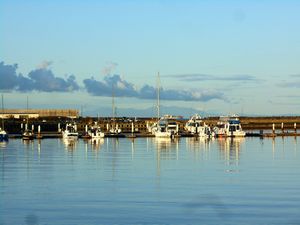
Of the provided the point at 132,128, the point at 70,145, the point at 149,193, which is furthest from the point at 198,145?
the point at 149,193

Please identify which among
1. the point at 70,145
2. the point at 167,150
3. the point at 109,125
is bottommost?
the point at 167,150

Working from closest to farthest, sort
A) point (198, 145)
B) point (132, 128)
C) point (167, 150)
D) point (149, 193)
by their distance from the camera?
point (149, 193)
point (167, 150)
point (198, 145)
point (132, 128)

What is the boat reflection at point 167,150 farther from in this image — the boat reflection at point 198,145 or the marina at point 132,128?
the marina at point 132,128

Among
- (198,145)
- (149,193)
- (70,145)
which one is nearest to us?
(149,193)

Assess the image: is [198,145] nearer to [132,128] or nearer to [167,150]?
[167,150]

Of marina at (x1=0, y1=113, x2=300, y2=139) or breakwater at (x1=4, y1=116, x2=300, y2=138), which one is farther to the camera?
breakwater at (x1=4, y1=116, x2=300, y2=138)

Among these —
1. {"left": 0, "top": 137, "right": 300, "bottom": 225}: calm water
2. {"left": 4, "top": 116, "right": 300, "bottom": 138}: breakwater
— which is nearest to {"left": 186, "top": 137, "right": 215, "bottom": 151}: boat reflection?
{"left": 0, "top": 137, "right": 300, "bottom": 225}: calm water

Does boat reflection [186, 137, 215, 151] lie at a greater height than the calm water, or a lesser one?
greater

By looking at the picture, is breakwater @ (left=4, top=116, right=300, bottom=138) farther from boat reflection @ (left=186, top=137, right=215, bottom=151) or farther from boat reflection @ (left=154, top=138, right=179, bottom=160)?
boat reflection @ (left=154, top=138, right=179, bottom=160)

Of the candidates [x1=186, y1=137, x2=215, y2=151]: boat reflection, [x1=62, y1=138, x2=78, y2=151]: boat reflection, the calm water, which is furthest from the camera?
[x1=186, y1=137, x2=215, y2=151]: boat reflection

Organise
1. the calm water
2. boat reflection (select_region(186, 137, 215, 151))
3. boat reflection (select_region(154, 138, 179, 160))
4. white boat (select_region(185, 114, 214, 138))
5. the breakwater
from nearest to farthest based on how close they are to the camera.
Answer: the calm water → boat reflection (select_region(154, 138, 179, 160)) → boat reflection (select_region(186, 137, 215, 151)) → white boat (select_region(185, 114, 214, 138)) → the breakwater

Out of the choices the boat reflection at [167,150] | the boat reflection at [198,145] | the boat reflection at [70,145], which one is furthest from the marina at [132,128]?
the boat reflection at [167,150]

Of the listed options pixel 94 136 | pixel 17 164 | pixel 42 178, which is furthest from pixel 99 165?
pixel 94 136

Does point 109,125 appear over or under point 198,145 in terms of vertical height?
over
